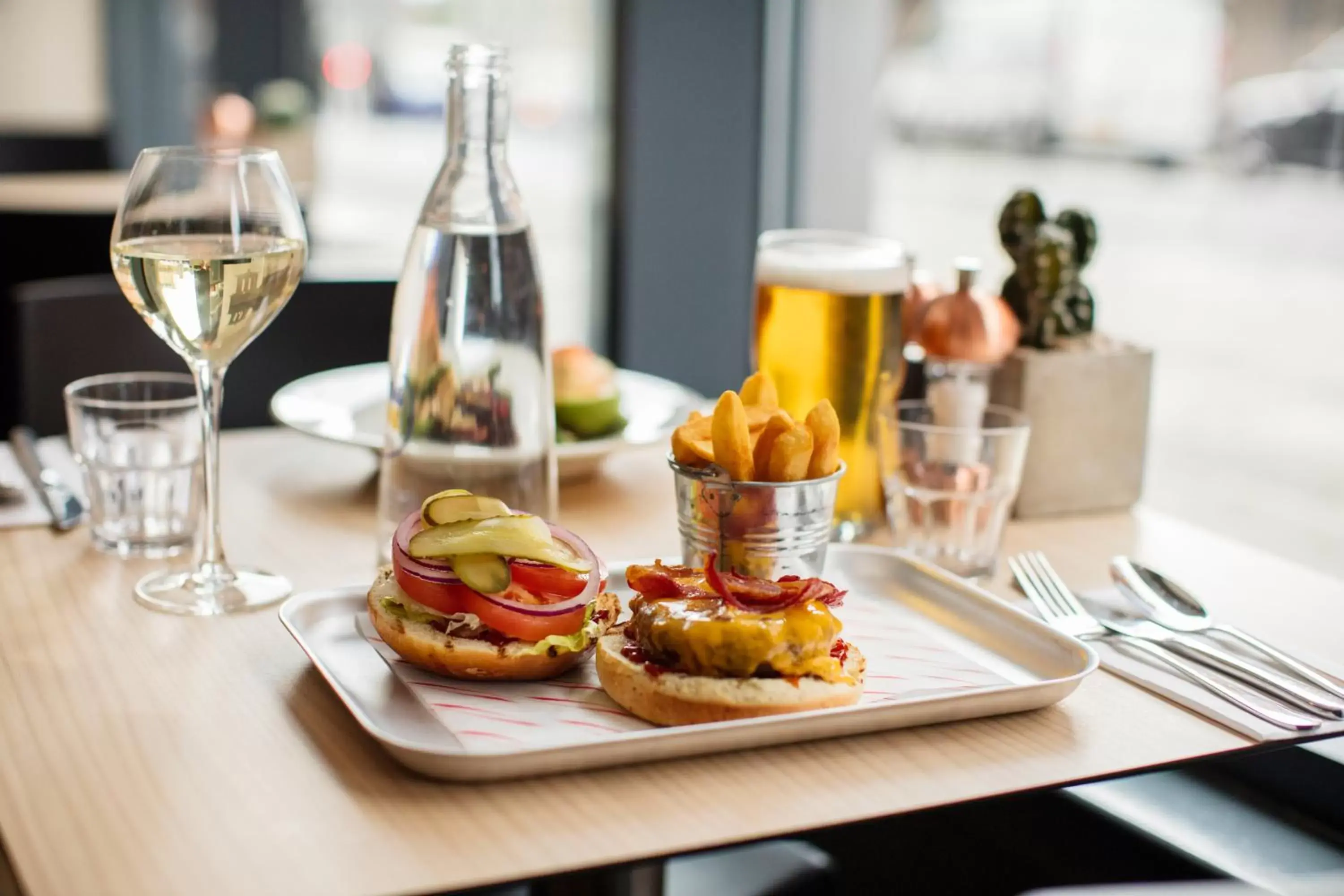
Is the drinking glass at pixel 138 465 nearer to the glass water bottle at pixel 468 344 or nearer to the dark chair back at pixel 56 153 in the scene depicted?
the glass water bottle at pixel 468 344

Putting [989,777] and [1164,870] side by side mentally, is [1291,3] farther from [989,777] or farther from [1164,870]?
[989,777]

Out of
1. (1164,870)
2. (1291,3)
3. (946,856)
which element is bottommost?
(946,856)

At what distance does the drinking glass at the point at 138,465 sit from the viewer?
1094mm

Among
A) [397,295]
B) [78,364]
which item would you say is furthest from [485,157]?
[78,364]

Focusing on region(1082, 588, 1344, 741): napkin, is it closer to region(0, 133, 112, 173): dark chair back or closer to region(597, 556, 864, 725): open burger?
region(597, 556, 864, 725): open burger

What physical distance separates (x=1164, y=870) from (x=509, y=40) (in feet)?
9.87

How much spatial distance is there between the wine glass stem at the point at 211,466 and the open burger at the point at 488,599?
21 cm

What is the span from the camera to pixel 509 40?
3.67 metres

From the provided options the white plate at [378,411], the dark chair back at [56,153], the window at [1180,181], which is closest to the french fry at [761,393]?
the white plate at [378,411]

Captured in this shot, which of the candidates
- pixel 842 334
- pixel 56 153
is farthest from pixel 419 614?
pixel 56 153

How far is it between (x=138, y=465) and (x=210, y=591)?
8.3 inches

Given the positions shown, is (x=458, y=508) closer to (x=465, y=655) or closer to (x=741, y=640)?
(x=465, y=655)

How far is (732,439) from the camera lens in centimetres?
86

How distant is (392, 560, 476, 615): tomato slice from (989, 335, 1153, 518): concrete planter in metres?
0.62
